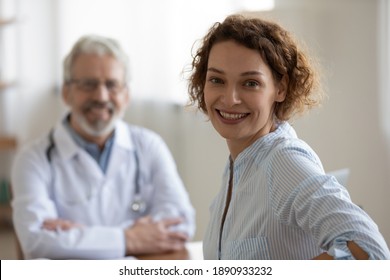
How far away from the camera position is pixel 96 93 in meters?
1.26

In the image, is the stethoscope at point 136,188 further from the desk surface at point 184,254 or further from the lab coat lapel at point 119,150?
the desk surface at point 184,254

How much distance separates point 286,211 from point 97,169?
774 millimetres

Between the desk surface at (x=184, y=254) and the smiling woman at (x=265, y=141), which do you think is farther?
the desk surface at (x=184, y=254)

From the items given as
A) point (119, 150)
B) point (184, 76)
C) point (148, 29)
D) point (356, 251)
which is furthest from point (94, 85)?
point (356, 251)

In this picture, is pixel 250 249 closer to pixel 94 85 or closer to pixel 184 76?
pixel 184 76

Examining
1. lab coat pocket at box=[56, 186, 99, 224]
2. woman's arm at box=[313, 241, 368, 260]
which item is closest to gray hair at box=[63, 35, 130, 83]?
lab coat pocket at box=[56, 186, 99, 224]

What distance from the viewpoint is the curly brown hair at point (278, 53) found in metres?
0.54

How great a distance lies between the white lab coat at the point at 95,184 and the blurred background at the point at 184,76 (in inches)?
1.9

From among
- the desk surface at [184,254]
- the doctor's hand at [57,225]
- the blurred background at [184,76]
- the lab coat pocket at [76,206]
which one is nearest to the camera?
the blurred background at [184,76]

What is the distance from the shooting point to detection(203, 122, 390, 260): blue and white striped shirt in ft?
1.53

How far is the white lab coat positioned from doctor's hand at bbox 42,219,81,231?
0.05ft

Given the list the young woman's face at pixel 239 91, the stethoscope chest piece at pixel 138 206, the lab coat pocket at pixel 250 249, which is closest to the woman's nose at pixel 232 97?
the young woman's face at pixel 239 91

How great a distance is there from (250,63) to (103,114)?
0.78 meters

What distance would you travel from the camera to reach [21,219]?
43.6 inches
